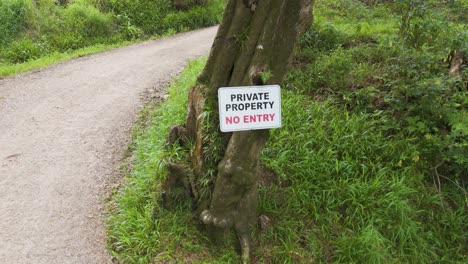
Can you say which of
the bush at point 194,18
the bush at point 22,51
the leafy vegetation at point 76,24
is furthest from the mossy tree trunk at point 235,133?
the bush at point 194,18

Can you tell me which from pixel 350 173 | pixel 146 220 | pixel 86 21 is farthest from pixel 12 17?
pixel 350 173

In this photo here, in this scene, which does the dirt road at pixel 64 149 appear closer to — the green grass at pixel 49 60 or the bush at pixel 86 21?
the green grass at pixel 49 60

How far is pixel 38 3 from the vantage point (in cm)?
1261

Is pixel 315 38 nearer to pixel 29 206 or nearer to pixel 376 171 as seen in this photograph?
pixel 376 171

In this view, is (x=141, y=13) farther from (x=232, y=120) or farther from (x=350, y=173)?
(x=232, y=120)

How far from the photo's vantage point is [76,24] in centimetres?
1209

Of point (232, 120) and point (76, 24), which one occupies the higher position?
point (232, 120)

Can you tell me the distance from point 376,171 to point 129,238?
309 centimetres

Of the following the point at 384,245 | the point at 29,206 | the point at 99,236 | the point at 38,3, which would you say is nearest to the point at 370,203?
the point at 384,245

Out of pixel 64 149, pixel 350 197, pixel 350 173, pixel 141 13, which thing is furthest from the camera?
pixel 141 13

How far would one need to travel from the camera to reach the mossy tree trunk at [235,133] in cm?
336

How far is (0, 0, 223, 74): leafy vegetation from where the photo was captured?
1086 centimetres

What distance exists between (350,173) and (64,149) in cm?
411

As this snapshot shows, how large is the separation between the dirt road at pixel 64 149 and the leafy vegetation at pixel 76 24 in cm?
185
